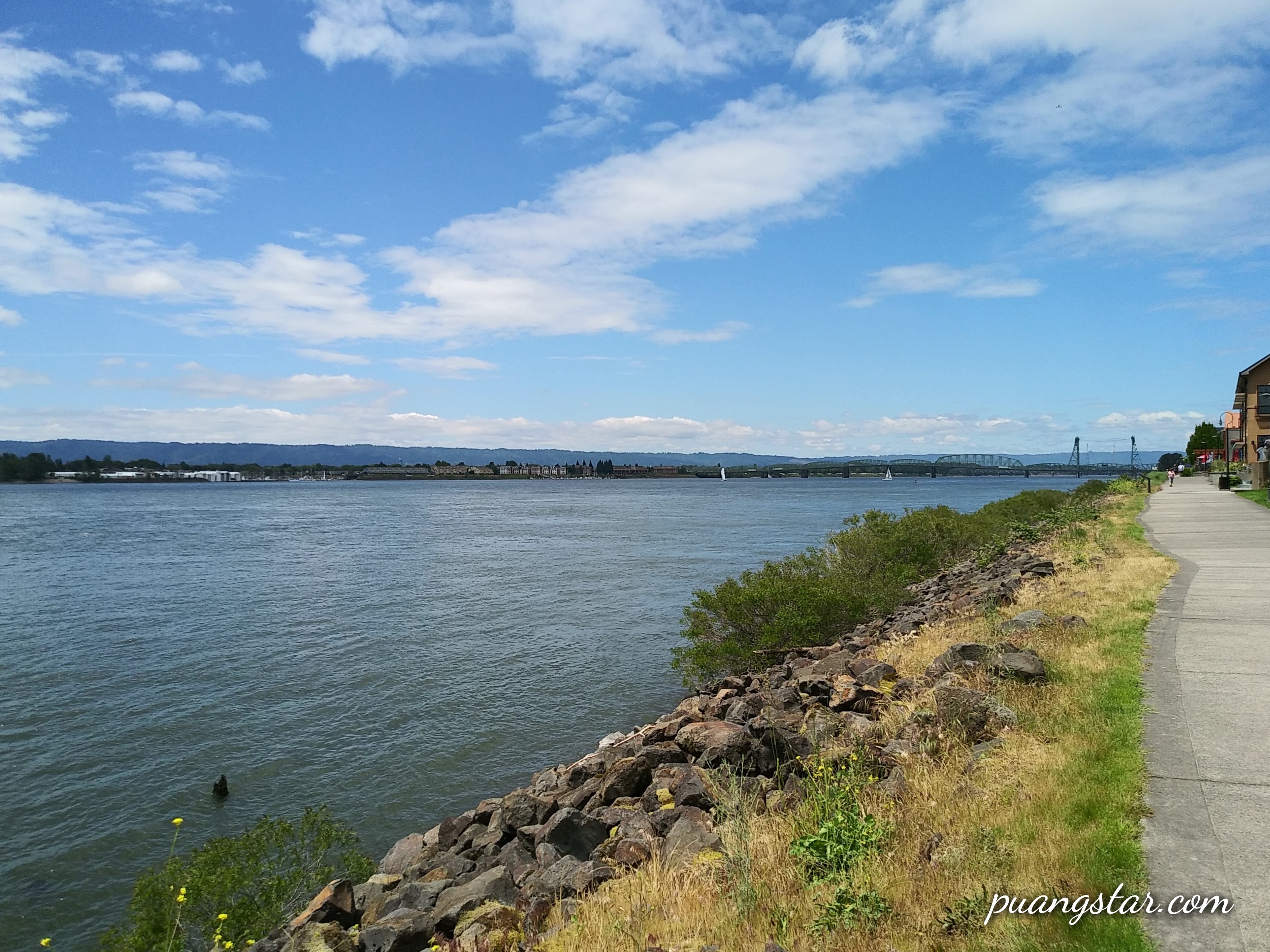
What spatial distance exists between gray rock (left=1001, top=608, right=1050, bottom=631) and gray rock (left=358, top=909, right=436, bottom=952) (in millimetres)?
9160

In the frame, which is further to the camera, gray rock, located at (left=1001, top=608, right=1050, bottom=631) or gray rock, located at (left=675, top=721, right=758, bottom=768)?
gray rock, located at (left=1001, top=608, right=1050, bottom=631)

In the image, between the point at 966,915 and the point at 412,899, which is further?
the point at 412,899

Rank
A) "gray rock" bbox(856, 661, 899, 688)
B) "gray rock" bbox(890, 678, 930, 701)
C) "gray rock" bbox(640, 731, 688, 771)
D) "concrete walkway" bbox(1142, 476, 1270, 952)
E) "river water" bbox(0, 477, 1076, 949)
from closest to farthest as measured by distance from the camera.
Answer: "concrete walkway" bbox(1142, 476, 1270, 952) < "gray rock" bbox(890, 678, 930, 701) < "gray rock" bbox(640, 731, 688, 771) < "gray rock" bbox(856, 661, 899, 688) < "river water" bbox(0, 477, 1076, 949)

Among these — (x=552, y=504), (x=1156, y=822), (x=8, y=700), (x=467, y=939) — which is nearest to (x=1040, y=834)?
(x=1156, y=822)

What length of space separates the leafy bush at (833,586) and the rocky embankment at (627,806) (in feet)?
27.7

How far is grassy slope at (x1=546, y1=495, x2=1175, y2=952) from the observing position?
4.86m

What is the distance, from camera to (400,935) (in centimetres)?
743

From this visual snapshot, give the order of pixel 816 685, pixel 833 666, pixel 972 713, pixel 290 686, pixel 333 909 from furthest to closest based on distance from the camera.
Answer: pixel 290 686
pixel 833 666
pixel 816 685
pixel 333 909
pixel 972 713

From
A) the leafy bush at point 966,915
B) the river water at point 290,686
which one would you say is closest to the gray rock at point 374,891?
the river water at point 290,686

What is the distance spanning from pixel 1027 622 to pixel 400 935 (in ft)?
32.2

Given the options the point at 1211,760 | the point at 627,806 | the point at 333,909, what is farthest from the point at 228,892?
the point at 1211,760

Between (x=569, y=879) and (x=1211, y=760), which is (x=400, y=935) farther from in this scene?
(x=1211, y=760)

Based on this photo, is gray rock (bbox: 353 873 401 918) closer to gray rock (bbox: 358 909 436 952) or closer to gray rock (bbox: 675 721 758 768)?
gray rock (bbox: 358 909 436 952)

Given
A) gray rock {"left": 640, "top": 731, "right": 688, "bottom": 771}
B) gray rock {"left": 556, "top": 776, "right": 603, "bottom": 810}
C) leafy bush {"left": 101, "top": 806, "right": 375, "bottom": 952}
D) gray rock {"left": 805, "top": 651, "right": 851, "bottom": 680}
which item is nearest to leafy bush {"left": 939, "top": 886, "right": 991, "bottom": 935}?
gray rock {"left": 640, "top": 731, "right": 688, "bottom": 771}
